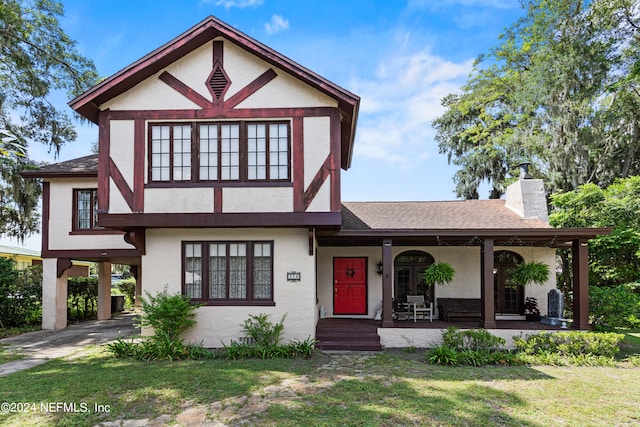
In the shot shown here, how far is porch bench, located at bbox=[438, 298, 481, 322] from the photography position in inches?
448

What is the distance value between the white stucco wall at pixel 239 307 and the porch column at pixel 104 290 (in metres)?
6.82

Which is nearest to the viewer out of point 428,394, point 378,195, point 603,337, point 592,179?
point 428,394

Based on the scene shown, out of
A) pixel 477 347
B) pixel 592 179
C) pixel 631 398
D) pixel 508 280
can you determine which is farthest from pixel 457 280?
pixel 592 179

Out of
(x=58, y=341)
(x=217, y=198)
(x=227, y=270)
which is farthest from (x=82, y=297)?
(x=217, y=198)

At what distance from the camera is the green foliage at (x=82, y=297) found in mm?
14586

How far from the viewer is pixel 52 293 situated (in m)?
12.4

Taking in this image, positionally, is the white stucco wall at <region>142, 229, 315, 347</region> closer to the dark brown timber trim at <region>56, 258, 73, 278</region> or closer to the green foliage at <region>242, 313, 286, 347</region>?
the green foliage at <region>242, 313, 286, 347</region>

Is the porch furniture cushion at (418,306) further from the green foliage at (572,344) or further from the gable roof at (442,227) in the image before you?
the green foliage at (572,344)

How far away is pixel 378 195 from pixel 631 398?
62.7 feet

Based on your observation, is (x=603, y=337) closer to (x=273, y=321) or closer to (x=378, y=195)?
(x=273, y=321)

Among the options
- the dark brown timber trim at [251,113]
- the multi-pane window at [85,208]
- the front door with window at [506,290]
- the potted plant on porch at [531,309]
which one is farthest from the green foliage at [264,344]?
the potted plant on porch at [531,309]

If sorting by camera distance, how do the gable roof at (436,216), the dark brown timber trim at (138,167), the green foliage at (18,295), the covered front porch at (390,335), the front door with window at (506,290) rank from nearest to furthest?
the dark brown timber trim at (138,167) < the covered front porch at (390,335) < the gable roof at (436,216) < the green foliage at (18,295) < the front door with window at (506,290)

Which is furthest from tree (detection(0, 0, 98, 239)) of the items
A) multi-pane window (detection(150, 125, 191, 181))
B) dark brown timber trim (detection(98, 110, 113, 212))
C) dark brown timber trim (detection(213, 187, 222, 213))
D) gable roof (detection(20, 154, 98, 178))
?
dark brown timber trim (detection(213, 187, 222, 213))

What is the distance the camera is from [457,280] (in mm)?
12477
